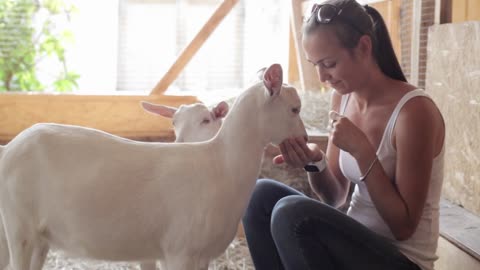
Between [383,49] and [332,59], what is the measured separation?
0.16 meters

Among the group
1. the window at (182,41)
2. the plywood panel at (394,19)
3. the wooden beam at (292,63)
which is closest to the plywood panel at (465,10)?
the plywood panel at (394,19)

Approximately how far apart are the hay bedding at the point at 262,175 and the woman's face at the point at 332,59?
2.93 feet

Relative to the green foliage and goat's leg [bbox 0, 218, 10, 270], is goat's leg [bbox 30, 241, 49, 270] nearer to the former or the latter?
goat's leg [bbox 0, 218, 10, 270]

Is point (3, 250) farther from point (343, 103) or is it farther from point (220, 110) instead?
point (343, 103)

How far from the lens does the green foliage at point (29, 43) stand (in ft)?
14.8

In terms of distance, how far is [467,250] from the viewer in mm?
1548

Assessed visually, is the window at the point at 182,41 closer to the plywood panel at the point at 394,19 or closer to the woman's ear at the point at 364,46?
the plywood panel at the point at 394,19

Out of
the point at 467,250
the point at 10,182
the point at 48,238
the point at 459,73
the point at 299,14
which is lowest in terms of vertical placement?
the point at 467,250

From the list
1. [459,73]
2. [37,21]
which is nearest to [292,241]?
[459,73]

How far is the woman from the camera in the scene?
52.4 inches

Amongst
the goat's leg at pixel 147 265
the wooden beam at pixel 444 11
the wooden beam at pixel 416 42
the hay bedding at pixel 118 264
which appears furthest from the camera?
Result: the wooden beam at pixel 416 42

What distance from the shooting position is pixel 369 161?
52.2 inches

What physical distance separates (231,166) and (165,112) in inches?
21.3

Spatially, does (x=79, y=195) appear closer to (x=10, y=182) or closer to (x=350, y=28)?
(x=10, y=182)
